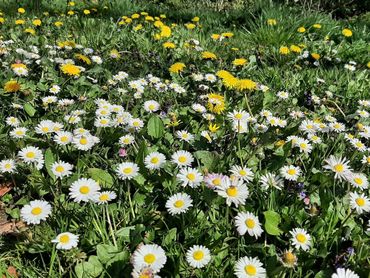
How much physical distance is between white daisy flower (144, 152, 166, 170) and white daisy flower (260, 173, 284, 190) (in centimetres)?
43

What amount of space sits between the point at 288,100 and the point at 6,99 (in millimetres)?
1816

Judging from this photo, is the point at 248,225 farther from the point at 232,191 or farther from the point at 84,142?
the point at 84,142

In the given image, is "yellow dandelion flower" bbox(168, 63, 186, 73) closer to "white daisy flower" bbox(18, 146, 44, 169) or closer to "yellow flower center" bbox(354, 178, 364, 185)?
"white daisy flower" bbox(18, 146, 44, 169)

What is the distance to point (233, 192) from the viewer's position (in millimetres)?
1467

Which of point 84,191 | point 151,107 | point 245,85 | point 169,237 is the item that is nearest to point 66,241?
point 84,191

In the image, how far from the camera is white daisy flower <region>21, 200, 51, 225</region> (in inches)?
59.9

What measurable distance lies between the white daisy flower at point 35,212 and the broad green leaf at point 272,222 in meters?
0.82

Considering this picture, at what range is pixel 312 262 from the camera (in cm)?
154

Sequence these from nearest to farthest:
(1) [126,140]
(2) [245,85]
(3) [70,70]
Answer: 1. (1) [126,140]
2. (2) [245,85]
3. (3) [70,70]

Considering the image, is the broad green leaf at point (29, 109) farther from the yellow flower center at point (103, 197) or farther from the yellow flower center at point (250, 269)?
the yellow flower center at point (250, 269)

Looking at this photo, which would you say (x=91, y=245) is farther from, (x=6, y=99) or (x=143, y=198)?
(x=6, y=99)

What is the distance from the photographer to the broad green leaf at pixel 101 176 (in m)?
1.88

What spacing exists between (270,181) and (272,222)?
20 centimetres

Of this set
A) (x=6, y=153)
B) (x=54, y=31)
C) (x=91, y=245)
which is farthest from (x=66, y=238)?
(x=54, y=31)
